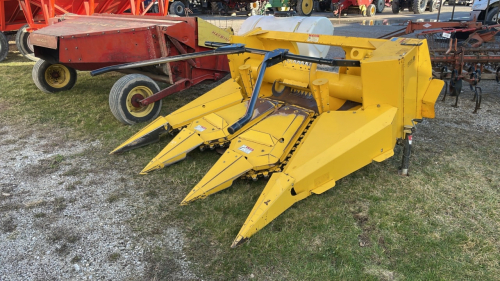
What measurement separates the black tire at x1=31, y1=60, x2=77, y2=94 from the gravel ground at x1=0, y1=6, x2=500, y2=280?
1896 millimetres

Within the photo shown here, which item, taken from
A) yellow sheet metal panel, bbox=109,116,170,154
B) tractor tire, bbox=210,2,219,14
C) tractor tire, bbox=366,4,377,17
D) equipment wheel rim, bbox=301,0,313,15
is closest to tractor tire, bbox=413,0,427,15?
tractor tire, bbox=366,4,377,17

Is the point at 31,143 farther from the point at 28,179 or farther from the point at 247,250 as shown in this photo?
the point at 247,250

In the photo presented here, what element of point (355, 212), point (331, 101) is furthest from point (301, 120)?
point (355, 212)

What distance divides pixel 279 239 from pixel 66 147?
2937mm

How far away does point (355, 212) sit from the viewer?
293 centimetres

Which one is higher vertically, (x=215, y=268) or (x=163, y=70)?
(x=163, y=70)

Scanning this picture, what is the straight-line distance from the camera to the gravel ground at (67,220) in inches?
95.3

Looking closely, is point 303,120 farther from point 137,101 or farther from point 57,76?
point 57,76

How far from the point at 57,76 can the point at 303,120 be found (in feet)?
16.2

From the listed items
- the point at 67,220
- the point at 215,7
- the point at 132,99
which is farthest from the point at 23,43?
the point at 215,7

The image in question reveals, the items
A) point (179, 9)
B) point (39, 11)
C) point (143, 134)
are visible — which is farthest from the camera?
point (179, 9)

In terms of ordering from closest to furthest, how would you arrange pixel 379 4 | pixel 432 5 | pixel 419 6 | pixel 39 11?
pixel 39 11, pixel 419 6, pixel 379 4, pixel 432 5

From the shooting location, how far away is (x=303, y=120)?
3508 millimetres

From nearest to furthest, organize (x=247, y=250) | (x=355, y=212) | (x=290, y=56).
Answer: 1. (x=247, y=250)
2. (x=355, y=212)
3. (x=290, y=56)
